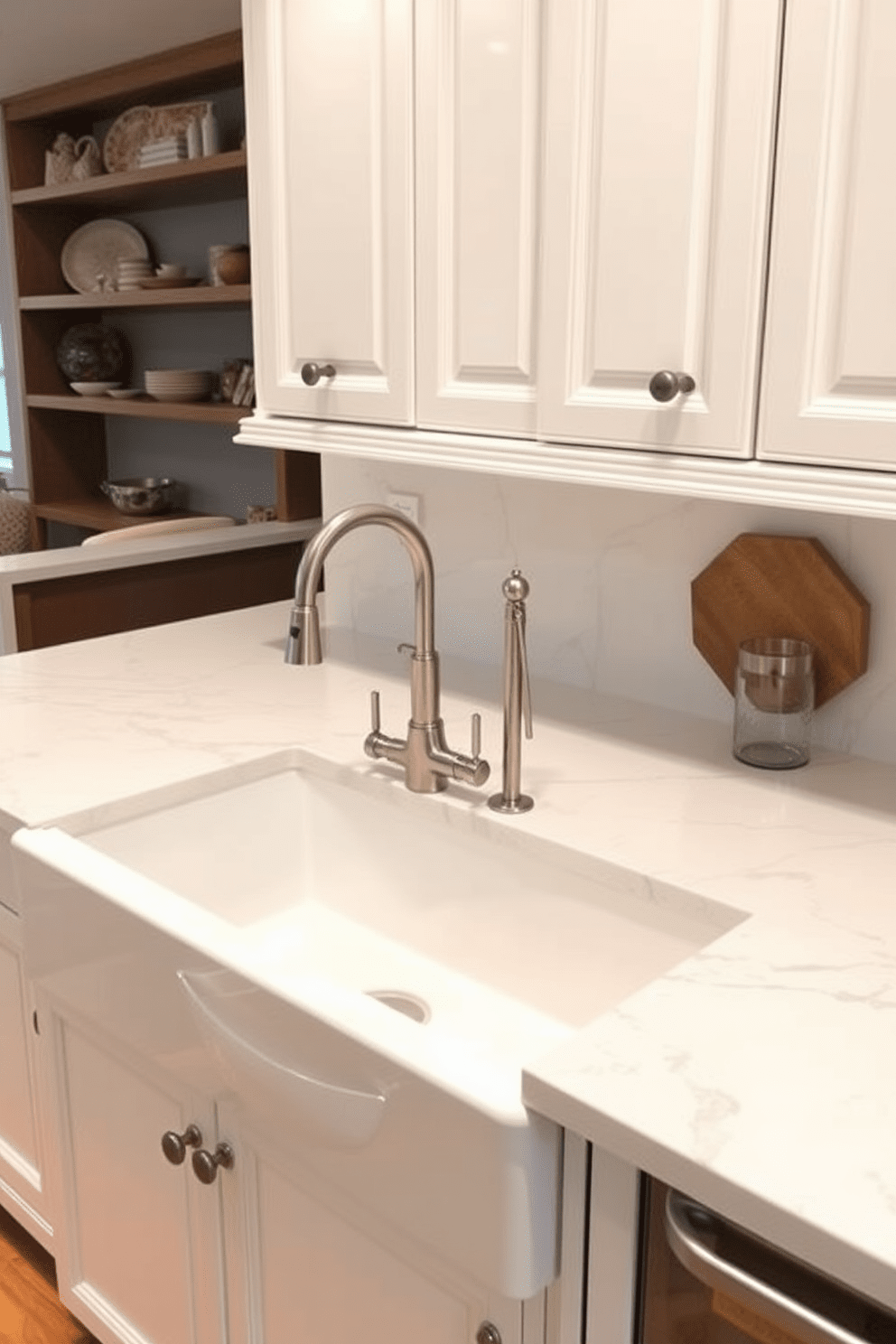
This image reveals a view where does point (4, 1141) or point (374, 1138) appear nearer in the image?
point (374, 1138)

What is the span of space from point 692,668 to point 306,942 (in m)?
0.65

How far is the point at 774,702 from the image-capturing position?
149 centimetres

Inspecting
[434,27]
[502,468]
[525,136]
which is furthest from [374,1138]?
[434,27]

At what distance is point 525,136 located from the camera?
1343mm

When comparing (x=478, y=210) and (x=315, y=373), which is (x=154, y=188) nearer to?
(x=315, y=373)

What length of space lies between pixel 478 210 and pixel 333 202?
26 centimetres

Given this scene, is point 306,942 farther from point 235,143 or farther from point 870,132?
point 235,143

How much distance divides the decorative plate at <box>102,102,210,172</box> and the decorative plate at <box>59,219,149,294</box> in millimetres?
285

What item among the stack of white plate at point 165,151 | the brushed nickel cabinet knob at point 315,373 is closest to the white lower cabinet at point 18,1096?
the brushed nickel cabinet knob at point 315,373

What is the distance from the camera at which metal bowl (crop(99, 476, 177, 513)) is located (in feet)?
14.2

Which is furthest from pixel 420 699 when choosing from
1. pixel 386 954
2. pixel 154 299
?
pixel 154 299

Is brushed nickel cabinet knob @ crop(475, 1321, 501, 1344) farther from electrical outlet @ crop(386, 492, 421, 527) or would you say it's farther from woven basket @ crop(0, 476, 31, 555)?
woven basket @ crop(0, 476, 31, 555)

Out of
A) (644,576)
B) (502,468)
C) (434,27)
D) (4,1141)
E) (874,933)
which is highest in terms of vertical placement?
(434,27)

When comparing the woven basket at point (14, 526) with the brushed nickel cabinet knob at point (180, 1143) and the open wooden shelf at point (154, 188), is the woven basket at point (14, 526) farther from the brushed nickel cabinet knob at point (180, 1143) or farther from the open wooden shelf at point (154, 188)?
the brushed nickel cabinet knob at point (180, 1143)
